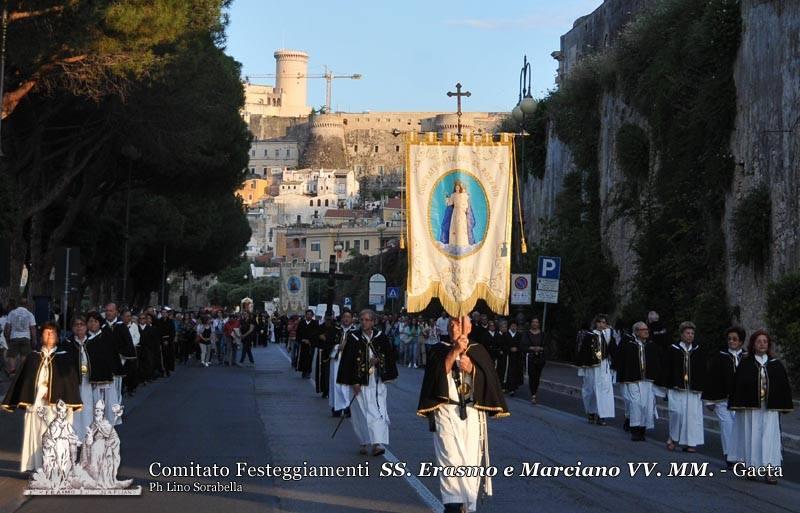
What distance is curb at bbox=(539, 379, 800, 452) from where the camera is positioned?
17323 mm

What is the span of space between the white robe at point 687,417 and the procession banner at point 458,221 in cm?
351

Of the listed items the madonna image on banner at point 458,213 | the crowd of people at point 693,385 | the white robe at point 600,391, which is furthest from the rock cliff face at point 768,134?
the madonna image on banner at point 458,213

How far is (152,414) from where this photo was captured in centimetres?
2102

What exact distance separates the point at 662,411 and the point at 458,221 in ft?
19.5

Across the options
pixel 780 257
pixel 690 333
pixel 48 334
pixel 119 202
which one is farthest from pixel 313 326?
pixel 119 202

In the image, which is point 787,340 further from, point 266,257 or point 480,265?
point 266,257

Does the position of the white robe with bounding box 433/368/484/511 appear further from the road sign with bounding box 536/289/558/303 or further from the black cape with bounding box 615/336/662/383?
the road sign with bounding box 536/289/558/303

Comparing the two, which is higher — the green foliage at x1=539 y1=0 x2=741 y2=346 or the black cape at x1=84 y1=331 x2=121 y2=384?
the green foliage at x1=539 y1=0 x2=741 y2=346

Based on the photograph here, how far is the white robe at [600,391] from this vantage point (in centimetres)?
2011

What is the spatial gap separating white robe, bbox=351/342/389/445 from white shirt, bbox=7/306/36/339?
11443mm

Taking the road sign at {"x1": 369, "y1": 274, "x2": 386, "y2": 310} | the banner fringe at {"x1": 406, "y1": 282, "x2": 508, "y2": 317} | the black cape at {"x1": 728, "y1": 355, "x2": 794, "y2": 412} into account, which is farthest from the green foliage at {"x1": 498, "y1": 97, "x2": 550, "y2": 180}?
the black cape at {"x1": 728, "y1": 355, "x2": 794, "y2": 412}

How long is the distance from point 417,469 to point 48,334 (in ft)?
12.6

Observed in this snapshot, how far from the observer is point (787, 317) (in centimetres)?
2462

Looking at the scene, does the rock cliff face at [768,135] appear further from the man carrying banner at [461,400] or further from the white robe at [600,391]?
the man carrying banner at [461,400]
